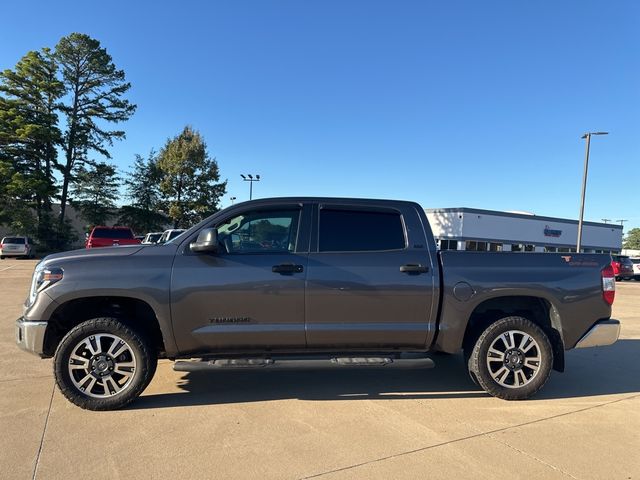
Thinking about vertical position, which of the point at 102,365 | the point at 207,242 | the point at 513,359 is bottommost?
the point at 102,365

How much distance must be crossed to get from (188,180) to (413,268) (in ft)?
125

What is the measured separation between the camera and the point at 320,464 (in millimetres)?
3230

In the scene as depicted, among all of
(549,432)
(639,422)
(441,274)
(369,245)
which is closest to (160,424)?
(369,245)

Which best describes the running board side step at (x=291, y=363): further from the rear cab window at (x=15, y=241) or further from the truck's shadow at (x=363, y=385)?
the rear cab window at (x=15, y=241)

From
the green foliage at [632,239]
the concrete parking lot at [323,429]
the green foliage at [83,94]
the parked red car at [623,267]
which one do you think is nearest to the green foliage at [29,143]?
the green foliage at [83,94]

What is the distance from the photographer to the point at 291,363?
13.9 feet

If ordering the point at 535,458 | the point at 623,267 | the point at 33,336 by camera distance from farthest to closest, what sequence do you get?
the point at 623,267, the point at 33,336, the point at 535,458

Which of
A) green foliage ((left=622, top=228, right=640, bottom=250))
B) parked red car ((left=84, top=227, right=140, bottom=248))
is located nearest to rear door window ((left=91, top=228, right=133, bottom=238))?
parked red car ((left=84, top=227, right=140, bottom=248))

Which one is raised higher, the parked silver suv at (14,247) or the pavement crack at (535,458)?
the pavement crack at (535,458)

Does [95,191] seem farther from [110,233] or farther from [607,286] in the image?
[607,286]

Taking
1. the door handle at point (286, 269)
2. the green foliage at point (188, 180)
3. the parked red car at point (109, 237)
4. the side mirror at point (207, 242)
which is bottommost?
the parked red car at point (109, 237)

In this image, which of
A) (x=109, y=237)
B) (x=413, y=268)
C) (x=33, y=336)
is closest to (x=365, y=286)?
(x=413, y=268)

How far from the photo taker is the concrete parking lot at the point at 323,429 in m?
3.19

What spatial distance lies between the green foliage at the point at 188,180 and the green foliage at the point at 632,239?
558ft
